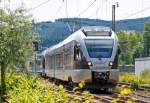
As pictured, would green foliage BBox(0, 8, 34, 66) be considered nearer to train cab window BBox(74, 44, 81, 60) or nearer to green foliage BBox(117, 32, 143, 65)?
train cab window BBox(74, 44, 81, 60)

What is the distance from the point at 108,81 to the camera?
2612cm

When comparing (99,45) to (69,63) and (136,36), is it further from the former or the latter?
(136,36)

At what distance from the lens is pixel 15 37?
24.8 m

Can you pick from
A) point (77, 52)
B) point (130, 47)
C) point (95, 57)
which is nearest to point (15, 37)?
point (77, 52)

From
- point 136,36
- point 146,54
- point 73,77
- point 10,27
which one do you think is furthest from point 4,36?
point 136,36

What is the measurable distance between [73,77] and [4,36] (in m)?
4.47

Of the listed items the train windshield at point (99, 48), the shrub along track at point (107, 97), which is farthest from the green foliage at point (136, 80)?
the shrub along track at point (107, 97)

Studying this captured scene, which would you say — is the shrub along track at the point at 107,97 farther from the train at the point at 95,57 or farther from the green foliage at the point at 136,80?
the green foliage at the point at 136,80

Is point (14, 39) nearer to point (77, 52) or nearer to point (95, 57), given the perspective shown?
point (77, 52)

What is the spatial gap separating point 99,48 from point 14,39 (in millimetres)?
4338

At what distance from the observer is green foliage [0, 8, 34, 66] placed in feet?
79.6

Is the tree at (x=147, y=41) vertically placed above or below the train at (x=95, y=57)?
above

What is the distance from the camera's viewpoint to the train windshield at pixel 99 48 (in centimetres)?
2605

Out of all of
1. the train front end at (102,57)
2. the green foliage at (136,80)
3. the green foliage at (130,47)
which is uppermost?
the green foliage at (130,47)
